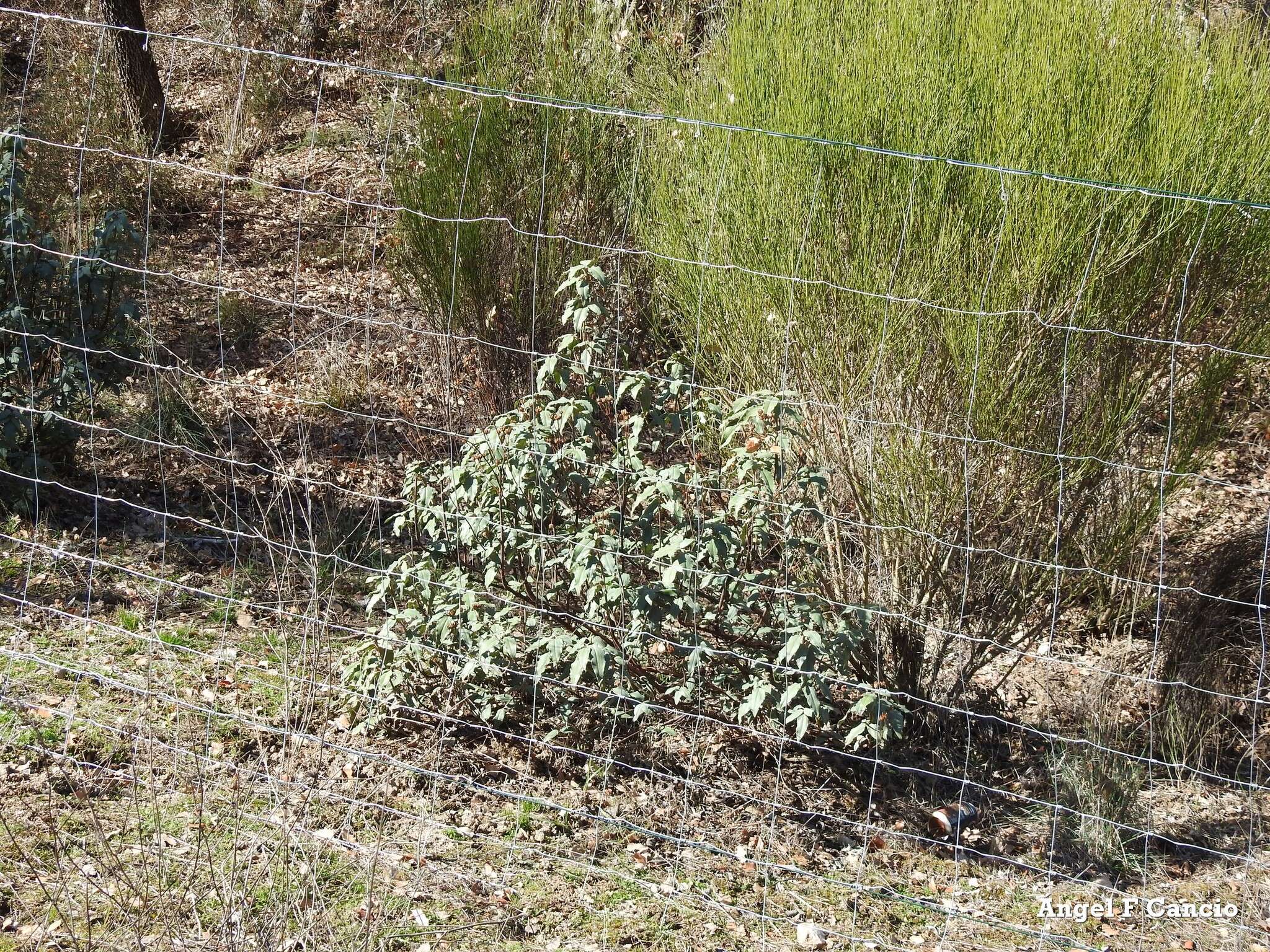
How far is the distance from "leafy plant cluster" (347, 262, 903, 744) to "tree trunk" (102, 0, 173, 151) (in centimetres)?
557

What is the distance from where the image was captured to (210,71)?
9.52 metres

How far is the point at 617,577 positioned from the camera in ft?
10.4

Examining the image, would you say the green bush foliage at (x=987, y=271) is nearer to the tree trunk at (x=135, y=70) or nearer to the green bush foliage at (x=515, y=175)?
the green bush foliage at (x=515, y=175)

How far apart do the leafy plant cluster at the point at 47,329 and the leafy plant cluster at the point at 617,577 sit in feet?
5.44

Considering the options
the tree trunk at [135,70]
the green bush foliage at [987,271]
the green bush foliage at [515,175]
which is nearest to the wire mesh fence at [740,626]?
the green bush foliage at [987,271]

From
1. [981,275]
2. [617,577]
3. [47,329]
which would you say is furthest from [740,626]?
[47,329]

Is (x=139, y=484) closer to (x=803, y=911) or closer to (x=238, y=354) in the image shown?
(x=238, y=354)

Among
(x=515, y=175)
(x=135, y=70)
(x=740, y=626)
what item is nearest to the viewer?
(x=740, y=626)

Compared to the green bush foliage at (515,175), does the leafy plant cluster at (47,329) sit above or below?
below

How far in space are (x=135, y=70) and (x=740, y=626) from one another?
6.59 meters

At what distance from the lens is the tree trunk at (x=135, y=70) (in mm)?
7734

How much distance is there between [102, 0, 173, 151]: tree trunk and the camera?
7.73m

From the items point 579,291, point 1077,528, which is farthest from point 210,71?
point 1077,528

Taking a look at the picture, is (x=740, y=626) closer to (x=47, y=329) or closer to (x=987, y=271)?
(x=987, y=271)
